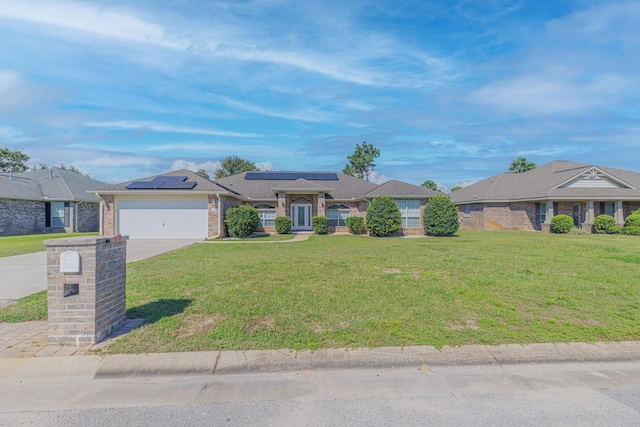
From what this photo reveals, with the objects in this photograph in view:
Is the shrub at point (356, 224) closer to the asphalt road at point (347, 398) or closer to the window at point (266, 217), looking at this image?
the window at point (266, 217)

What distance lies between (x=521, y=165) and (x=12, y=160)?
2587 inches

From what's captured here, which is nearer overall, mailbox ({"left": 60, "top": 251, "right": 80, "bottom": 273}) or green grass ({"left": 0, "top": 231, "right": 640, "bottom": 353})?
mailbox ({"left": 60, "top": 251, "right": 80, "bottom": 273})

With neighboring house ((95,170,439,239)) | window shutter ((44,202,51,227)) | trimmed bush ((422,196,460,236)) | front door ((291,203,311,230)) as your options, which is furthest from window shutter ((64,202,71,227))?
trimmed bush ((422,196,460,236))

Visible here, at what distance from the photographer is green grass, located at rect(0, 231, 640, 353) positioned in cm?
411

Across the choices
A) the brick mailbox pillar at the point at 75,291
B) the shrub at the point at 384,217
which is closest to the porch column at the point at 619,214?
the shrub at the point at 384,217

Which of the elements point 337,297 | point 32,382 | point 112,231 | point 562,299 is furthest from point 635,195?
point 112,231

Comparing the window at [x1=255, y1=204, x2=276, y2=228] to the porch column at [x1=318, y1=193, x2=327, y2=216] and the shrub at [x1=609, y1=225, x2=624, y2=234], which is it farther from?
the shrub at [x1=609, y1=225, x2=624, y2=234]

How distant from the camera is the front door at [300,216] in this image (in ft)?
80.9

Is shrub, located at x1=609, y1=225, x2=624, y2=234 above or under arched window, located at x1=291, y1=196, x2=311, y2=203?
under

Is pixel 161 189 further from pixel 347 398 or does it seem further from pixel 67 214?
pixel 347 398

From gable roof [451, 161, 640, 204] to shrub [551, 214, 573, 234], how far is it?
4.44ft

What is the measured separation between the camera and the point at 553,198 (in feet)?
75.7

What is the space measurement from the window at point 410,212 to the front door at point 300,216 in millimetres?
6488

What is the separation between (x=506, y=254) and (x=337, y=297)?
8427mm
